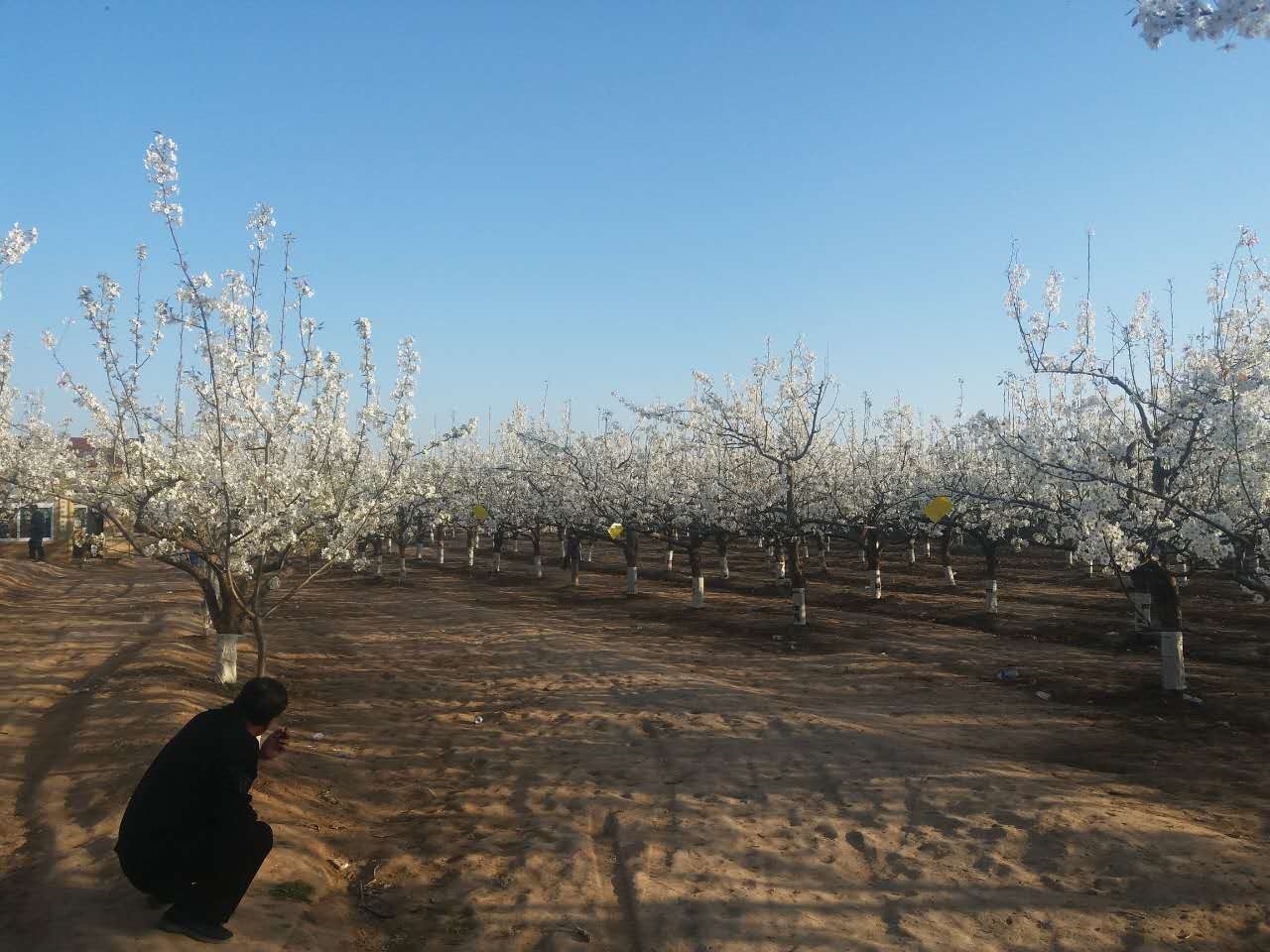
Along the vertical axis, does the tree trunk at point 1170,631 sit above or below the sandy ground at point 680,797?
above

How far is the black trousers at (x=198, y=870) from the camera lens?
16.7 ft

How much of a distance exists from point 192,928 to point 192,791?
914 mm

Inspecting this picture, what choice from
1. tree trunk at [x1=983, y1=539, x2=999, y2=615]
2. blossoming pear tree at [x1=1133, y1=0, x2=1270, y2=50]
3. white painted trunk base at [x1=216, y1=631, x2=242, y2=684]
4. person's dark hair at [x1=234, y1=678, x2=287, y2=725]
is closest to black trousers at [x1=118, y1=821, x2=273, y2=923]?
person's dark hair at [x1=234, y1=678, x2=287, y2=725]

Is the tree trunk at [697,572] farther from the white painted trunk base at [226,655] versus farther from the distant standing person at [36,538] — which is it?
the distant standing person at [36,538]

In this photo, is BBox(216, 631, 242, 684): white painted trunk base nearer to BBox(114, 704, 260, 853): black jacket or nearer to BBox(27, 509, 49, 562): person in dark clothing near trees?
BBox(114, 704, 260, 853): black jacket

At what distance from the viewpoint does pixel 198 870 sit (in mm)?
5156

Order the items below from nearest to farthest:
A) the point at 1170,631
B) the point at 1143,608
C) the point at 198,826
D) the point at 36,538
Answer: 1. the point at 198,826
2. the point at 1170,631
3. the point at 1143,608
4. the point at 36,538

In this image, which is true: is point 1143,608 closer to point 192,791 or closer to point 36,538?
point 192,791

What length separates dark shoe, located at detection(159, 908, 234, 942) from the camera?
5.14 metres

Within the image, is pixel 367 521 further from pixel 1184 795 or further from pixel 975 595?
pixel 975 595

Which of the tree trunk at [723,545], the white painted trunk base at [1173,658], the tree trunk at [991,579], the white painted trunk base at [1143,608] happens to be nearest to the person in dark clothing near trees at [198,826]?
the white painted trunk base at [1173,658]

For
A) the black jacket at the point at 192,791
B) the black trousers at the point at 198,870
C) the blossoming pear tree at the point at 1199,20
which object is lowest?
the black trousers at the point at 198,870

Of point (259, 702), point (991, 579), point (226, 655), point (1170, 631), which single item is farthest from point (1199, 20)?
point (991, 579)

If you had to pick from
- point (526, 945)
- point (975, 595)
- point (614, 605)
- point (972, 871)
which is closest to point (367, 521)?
point (526, 945)
